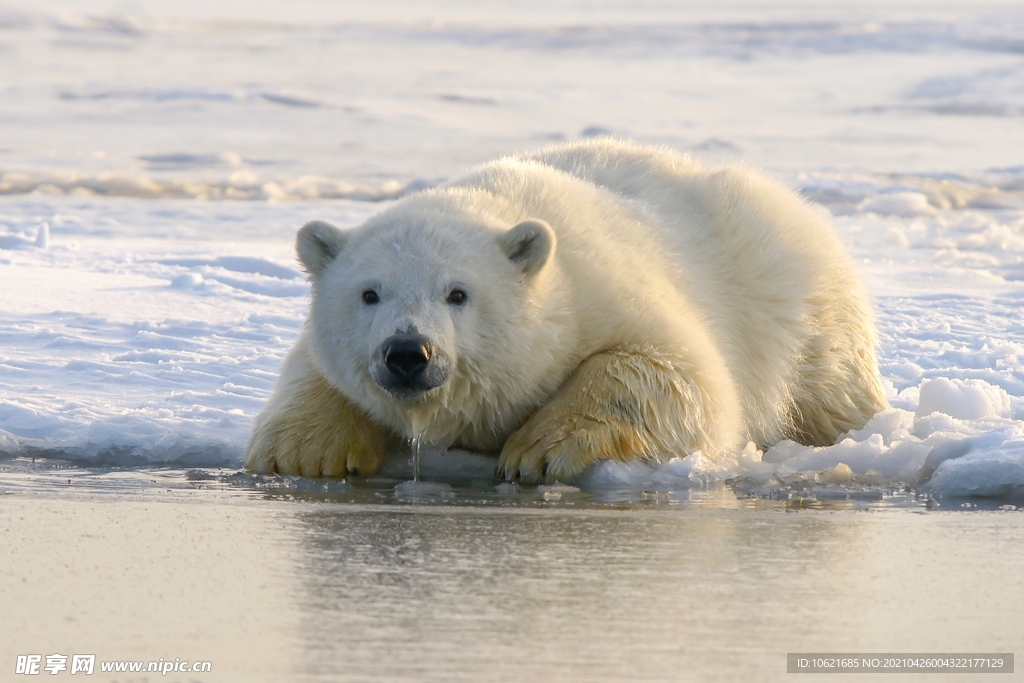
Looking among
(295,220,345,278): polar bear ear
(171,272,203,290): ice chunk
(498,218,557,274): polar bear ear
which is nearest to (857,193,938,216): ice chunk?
(171,272,203,290): ice chunk

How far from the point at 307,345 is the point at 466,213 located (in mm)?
890

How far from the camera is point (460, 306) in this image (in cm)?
473

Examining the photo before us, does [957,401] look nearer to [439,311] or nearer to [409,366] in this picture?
[439,311]

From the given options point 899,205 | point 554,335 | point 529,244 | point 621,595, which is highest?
point 899,205

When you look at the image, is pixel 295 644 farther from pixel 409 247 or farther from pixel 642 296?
pixel 642 296

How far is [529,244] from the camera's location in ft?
15.8

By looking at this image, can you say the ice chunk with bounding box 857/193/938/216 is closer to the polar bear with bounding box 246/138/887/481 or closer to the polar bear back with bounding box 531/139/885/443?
the polar bear back with bounding box 531/139/885/443

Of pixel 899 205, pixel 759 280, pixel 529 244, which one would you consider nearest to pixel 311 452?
pixel 529 244

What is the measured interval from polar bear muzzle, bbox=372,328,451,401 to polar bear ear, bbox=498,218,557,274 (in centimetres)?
53

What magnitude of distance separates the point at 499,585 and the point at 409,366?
1673mm

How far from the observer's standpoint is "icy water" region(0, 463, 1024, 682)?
2395mm

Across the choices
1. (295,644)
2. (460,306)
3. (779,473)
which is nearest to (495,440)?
(460,306)

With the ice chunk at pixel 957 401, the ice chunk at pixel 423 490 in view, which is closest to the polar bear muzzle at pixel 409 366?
the ice chunk at pixel 423 490

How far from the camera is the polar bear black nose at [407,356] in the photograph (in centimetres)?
437
